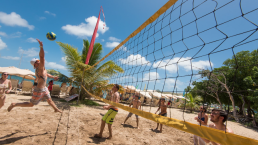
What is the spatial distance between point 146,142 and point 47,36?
4162 mm

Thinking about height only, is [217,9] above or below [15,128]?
above

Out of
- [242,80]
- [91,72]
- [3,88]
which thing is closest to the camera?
[3,88]

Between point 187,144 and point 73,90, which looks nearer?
point 187,144

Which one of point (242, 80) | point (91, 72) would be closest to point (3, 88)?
point (91, 72)

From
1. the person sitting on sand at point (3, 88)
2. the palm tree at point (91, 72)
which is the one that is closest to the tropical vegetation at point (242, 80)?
the palm tree at point (91, 72)

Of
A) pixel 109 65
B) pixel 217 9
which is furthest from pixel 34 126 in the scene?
pixel 109 65

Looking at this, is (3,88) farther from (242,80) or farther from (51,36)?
(242,80)

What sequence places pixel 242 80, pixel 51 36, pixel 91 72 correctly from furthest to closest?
pixel 242 80, pixel 91 72, pixel 51 36

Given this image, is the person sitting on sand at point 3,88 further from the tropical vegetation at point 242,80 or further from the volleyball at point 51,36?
the tropical vegetation at point 242,80

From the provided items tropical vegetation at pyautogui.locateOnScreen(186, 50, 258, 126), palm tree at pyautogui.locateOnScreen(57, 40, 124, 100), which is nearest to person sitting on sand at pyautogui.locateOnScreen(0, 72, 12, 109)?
palm tree at pyautogui.locateOnScreen(57, 40, 124, 100)

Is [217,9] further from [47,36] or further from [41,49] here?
[47,36]

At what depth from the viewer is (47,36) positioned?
434 centimetres

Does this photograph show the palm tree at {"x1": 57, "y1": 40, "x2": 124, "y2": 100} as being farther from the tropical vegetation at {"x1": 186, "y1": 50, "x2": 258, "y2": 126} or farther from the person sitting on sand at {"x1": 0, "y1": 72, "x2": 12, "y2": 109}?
the tropical vegetation at {"x1": 186, "y1": 50, "x2": 258, "y2": 126}

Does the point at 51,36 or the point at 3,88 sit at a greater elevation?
the point at 51,36
